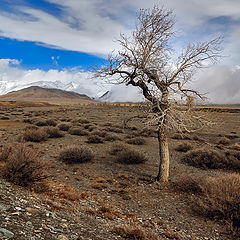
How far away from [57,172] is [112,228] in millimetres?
5008

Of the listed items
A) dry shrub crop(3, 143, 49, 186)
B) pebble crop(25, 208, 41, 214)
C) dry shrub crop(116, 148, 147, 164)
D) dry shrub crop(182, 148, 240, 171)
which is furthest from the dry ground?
dry shrub crop(182, 148, 240, 171)

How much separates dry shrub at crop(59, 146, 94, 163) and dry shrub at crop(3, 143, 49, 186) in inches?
155

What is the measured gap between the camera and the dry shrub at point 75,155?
34.5 ft

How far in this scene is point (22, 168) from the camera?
6.12 m

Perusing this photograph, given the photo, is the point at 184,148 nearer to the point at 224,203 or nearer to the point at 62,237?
the point at 224,203

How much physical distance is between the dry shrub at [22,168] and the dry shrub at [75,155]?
3.93 meters

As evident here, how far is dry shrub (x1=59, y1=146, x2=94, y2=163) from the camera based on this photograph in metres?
10.5

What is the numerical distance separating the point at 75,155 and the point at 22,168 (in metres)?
4.45

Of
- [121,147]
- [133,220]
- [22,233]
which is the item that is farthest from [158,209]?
[121,147]

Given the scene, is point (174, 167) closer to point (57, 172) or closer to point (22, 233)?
point (57, 172)

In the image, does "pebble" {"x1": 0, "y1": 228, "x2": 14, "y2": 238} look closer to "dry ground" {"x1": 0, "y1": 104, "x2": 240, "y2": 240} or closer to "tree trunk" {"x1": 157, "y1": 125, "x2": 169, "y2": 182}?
"dry ground" {"x1": 0, "y1": 104, "x2": 240, "y2": 240}

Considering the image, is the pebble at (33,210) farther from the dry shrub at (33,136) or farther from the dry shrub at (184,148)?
the dry shrub at (184,148)

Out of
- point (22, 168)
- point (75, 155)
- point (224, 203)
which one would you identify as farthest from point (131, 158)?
point (22, 168)

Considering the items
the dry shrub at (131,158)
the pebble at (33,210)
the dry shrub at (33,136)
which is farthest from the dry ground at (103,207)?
the dry shrub at (33,136)
